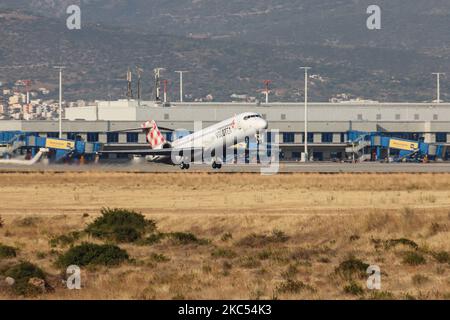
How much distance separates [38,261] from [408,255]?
1478 centimetres

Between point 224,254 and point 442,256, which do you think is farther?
point 224,254

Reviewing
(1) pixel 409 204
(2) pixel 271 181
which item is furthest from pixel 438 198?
(2) pixel 271 181

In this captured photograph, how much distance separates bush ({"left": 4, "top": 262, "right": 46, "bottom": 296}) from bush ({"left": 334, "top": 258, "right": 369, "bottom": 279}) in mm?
10770

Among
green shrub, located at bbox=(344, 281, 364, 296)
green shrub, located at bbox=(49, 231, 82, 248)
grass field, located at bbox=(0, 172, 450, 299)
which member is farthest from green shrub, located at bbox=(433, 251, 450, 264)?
green shrub, located at bbox=(49, 231, 82, 248)

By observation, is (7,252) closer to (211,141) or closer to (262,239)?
(262,239)

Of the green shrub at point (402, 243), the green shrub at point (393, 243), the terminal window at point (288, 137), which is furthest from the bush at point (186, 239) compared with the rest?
the terminal window at point (288, 137)

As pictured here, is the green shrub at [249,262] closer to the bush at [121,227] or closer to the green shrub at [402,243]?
the green shrub at [402,243]

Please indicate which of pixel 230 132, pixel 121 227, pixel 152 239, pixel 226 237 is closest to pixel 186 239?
pixel 152 239

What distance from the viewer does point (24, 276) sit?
38875 mm

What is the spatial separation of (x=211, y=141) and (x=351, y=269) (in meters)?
72.0

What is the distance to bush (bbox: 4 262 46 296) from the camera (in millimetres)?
37344

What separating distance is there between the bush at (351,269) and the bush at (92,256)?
28.7 feet

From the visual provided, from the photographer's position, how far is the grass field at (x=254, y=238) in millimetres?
38188

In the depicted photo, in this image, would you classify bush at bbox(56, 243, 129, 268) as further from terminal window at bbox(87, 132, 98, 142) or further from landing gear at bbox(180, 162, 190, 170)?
terminal window at bbox(87, 132, 98, 142)
